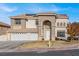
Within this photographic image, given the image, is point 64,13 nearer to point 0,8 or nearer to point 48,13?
point 48,13

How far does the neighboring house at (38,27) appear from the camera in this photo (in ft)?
77.2

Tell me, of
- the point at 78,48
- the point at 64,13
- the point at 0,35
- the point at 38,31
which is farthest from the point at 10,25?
the point at 78,48

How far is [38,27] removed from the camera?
24.0 m

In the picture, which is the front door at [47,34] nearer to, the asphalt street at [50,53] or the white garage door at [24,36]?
the white garage door at [24,36]

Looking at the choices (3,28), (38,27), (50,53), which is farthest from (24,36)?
(50,53)

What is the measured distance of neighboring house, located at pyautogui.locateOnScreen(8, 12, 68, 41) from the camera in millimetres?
23516

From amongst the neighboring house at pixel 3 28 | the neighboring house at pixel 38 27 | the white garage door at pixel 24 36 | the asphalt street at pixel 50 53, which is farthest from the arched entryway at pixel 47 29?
the neighboring house at pixel 3 28

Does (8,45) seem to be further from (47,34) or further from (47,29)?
(47,34)

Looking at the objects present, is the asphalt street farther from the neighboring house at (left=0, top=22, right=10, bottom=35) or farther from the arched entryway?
the arched entryway

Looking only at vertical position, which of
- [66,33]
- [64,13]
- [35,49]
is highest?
[64,13]

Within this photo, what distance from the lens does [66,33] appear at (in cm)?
2356

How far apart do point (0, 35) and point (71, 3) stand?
7.79 metres

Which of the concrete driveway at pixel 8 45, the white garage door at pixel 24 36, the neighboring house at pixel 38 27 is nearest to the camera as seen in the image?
the concrete driveway at pixel 8 45

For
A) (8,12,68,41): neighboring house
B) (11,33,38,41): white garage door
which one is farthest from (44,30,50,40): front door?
(11,33,38,41): white garage door
